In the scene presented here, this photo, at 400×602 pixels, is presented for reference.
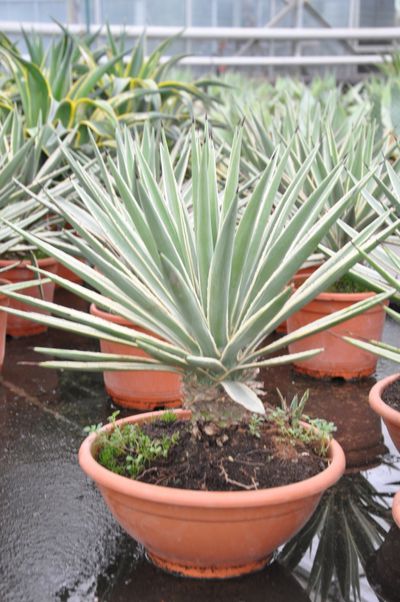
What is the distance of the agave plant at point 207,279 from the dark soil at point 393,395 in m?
0.62

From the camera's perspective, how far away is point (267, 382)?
3.63 m

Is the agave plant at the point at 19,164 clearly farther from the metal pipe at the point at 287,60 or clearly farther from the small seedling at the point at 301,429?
the metal pipe at the point at 287,60

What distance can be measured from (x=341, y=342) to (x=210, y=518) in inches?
68.3

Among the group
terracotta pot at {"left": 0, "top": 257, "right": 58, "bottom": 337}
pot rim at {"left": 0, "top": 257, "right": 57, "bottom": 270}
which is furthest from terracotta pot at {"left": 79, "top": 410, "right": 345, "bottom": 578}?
terracotta pot at {"left": 0, "top": 257, "right": 58, "bottom": 337}

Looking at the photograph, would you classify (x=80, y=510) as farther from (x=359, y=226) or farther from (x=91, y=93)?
(x=91, y=93)

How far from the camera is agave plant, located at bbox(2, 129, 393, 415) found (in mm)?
1979

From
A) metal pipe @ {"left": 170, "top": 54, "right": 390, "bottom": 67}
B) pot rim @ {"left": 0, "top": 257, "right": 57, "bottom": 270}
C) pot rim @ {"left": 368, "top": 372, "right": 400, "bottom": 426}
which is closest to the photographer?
pot rim @ {"left": 368, "top": 372, "right": 400, "bottom": 426}

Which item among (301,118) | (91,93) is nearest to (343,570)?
(301,118)

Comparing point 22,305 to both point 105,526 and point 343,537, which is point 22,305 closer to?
point 105,526

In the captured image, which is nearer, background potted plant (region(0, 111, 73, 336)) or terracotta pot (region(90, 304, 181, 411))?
terracotta pot (region(90, 304, 181, 411))

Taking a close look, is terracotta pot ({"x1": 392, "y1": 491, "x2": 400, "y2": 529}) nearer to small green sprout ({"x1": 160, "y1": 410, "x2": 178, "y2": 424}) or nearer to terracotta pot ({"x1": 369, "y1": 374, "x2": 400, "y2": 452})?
terracotta pot ({"x1": 369, "y1": 374, "x2": 400, "y2": 452})

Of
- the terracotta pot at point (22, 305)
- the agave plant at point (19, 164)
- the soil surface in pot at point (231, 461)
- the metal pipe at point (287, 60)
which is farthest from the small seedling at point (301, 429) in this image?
the metal pipe at point (287, 60)

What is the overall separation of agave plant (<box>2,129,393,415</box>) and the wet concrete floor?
0.46 m

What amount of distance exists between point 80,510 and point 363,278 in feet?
3.49
